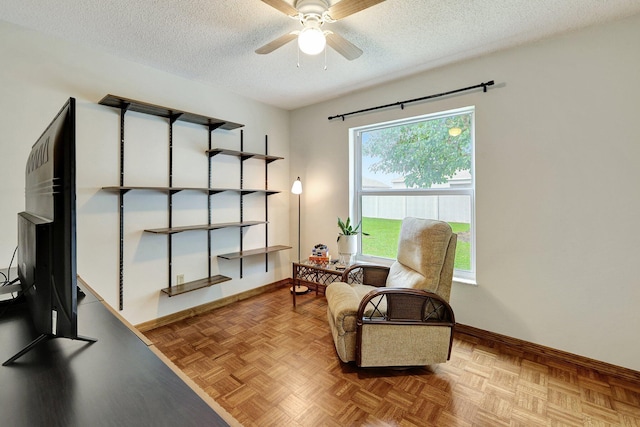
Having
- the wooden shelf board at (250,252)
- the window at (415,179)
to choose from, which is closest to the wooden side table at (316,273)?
the wooden shelf board at (250,252)

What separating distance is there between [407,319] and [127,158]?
2.71 m

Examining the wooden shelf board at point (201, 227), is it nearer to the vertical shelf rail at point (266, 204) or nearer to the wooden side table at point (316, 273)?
the vertical shelf rail at point (266, 204)

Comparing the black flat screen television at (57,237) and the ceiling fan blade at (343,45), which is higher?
the ceiling fan blade at (343,45)

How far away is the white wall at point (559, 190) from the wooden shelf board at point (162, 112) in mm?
2165

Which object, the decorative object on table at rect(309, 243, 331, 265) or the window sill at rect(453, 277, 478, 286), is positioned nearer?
the window sill at rect(453, 277, 478, 286)

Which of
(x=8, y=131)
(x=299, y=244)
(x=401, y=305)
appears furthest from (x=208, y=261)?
(x=401, y=305)

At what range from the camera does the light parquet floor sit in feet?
5.36

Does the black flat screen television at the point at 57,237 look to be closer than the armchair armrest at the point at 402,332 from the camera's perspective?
Yes

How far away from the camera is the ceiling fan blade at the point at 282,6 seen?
5.04 ft

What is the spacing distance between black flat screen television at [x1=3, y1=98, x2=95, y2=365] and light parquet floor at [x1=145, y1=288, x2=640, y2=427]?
121 centimetres

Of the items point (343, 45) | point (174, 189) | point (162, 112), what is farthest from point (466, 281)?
point (162, 112)

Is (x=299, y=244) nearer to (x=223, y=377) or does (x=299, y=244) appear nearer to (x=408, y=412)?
(x=223, y=377)

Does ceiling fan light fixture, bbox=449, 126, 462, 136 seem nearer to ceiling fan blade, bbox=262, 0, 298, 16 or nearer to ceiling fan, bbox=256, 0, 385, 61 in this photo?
ceiling fan, bbox=256, 0, 385, 61

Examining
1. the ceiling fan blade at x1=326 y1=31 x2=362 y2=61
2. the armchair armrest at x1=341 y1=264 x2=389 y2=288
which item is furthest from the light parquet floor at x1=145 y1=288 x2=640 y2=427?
the ceiling fan blade at x1=326 y1=31 x2=362 y2=61
